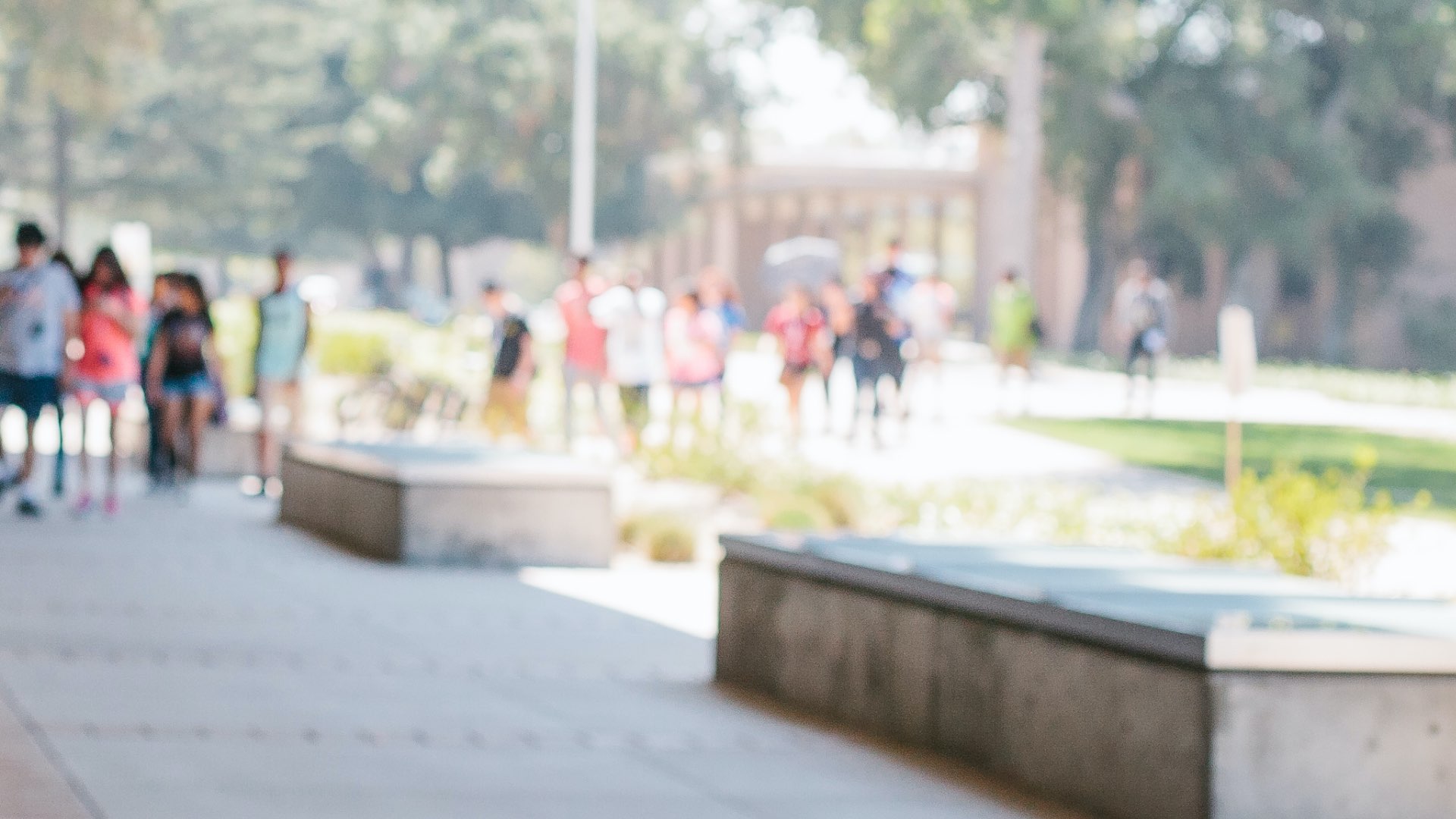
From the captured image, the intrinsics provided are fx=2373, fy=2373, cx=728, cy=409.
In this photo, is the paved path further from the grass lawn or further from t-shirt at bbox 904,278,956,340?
t-shirt at bbox 904,278,956,340

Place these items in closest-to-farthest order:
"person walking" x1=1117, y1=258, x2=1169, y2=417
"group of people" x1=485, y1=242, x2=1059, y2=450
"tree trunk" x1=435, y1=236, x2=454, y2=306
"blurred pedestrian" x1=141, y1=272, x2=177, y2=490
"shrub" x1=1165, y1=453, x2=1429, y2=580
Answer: "shrub" x1=1165, y1=453, x2=1429, y2=580
"blurred pedestrian" x1=141, y1=272, x2=177, y2=490
"group of people" x1=485, y1=242, x2=1059, y2=450
"person walking" x1=1117, y1=258, x2=1169, y2=417
"tree trunk" x1=435, y1=236, x2=454, y2=306

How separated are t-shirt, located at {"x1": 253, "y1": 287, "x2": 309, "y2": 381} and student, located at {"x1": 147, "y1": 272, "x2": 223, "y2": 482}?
2.07 feet

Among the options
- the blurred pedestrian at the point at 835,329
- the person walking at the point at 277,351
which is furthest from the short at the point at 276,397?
the blurred pedestrian at the point at 835,329

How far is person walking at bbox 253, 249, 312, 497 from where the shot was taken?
58.1 feet

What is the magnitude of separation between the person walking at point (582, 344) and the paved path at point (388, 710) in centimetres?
949

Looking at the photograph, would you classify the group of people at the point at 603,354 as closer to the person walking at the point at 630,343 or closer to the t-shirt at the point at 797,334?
the person walking at the point at 630,343

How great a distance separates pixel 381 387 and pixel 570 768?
17637 mm

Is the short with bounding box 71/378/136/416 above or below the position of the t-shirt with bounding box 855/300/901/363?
below

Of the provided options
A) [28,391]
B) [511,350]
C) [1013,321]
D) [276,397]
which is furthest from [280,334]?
[1013,321]

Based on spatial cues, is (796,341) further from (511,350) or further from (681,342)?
(511,350)

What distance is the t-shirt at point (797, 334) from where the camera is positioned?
24.7 m

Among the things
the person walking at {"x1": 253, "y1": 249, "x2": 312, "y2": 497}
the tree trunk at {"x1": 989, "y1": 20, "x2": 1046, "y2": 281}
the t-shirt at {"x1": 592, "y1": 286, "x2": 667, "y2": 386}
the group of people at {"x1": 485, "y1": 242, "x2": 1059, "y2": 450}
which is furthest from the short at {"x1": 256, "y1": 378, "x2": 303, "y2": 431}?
the tree trunk at {"x1": 989, "y1": 20, "x2": 1046, "y2": 281}

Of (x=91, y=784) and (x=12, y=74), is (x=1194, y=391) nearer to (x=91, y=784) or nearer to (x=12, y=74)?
(x=91, y=784)

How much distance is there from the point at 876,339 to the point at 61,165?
5070 centimetres
